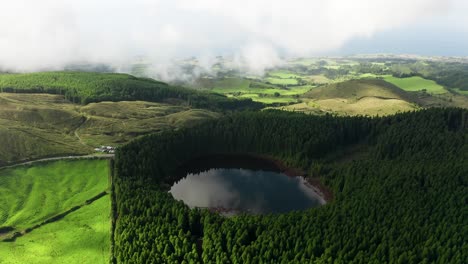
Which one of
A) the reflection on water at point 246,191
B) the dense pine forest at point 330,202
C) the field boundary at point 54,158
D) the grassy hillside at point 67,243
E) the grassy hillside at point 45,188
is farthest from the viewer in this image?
the field boundary at point 54,158

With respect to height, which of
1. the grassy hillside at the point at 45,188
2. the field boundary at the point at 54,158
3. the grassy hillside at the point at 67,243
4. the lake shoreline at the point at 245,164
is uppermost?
the lake shoreline at the point at 245,164

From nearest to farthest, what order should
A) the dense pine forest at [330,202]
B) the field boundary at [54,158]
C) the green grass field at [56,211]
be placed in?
1. the dense pine forest at [330,202]
2. the green grass field at [56,211]
3. the field boundary at [54,158]

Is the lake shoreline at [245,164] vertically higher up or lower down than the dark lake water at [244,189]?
higher up

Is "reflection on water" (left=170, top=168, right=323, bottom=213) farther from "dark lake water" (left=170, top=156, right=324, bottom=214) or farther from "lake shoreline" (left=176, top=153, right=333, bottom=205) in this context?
"lake shoreline" (left=176, top=153, right=333, bottom=205)

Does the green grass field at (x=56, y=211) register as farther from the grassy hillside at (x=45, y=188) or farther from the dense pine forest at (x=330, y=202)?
the dense pine forest at (x=330, y=202)

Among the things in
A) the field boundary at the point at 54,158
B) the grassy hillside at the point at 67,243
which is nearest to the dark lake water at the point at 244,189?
the grassy hillside at the point at 67,243

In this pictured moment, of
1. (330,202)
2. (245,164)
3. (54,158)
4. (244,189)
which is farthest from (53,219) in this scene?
(330,202)

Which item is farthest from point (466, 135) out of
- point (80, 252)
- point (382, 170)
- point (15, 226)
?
point (15, 226)

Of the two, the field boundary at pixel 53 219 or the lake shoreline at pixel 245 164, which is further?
the lake shoreline at pixel 245 164
